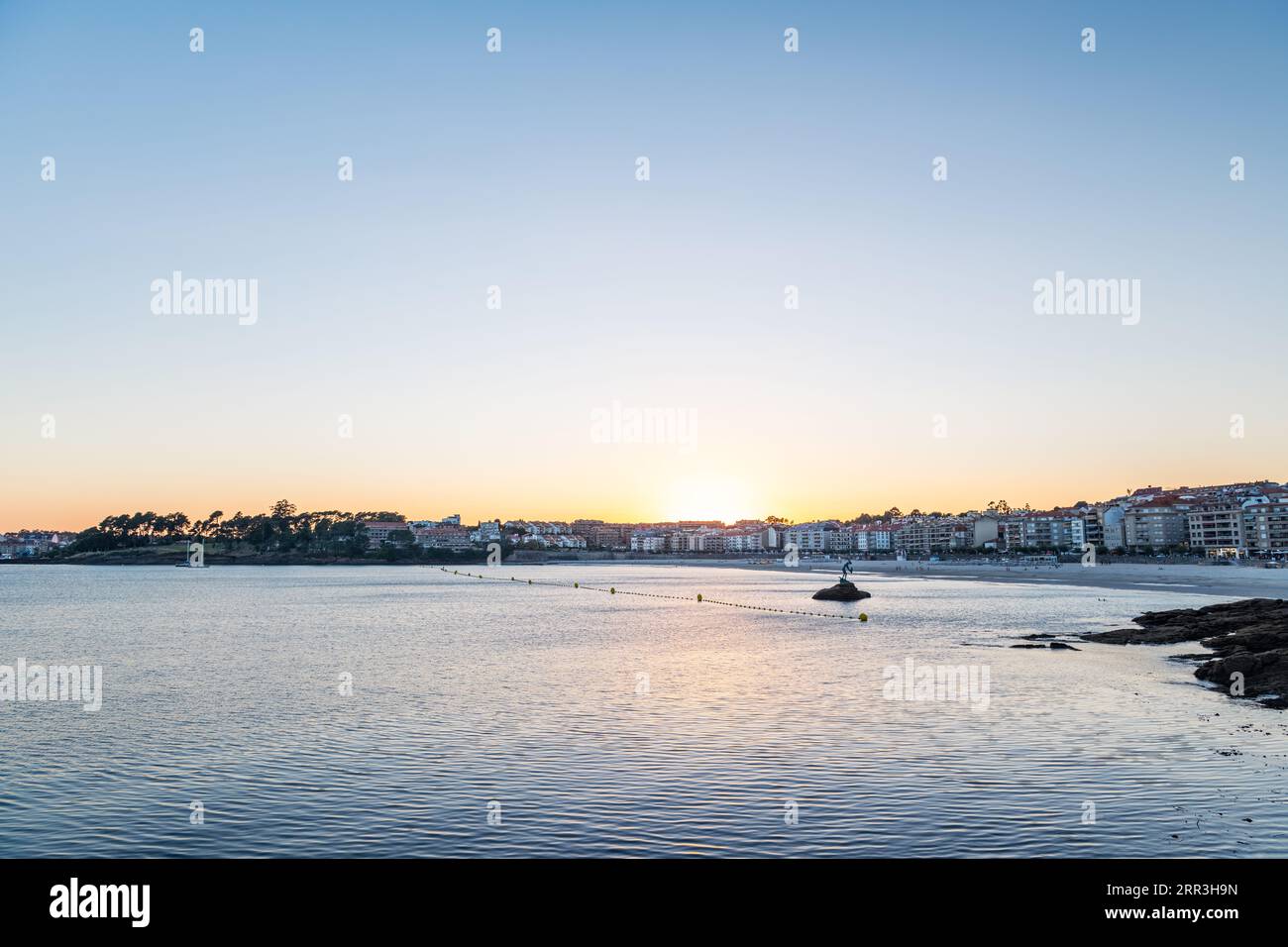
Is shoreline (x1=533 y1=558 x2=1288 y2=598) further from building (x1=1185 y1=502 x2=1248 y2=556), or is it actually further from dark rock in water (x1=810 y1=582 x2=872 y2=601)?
building (x1=1185 y1=502 x2=1248 y2=556)

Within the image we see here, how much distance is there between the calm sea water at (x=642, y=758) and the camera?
615 inches

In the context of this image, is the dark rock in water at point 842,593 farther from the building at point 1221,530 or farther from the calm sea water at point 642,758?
the building at point 1221,530

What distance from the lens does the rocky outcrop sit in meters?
29.9

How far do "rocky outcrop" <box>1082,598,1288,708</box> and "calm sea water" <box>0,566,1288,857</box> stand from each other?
4.27 ft

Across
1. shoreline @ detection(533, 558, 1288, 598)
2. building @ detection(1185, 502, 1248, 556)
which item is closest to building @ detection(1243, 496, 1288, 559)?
building @ detection(1185, 502, 1248, 556)

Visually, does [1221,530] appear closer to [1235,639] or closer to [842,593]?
[842,593]

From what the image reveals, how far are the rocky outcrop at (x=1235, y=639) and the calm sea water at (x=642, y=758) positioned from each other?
4.27 ft

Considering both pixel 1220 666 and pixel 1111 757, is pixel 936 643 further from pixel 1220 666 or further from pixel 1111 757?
pixel 1111 757

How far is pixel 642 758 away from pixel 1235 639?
3052 cm

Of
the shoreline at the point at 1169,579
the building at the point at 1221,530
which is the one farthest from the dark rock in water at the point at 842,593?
the building at the point at 1221,530

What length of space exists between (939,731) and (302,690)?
2364 centimetres

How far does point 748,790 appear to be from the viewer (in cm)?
1866
